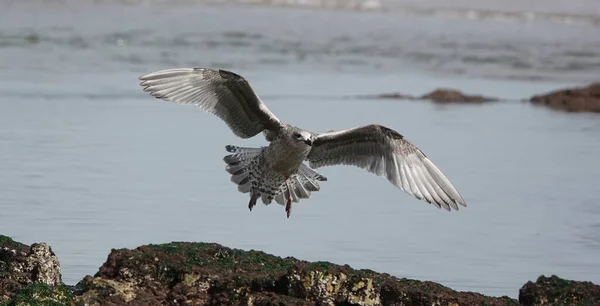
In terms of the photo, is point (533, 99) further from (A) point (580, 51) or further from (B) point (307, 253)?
(B) point (307, 253)

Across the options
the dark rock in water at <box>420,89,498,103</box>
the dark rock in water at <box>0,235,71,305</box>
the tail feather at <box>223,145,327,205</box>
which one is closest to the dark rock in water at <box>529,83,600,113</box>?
the dark rock in water at <box>420,89,498,103</box>

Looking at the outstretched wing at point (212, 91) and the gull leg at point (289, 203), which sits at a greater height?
the outstretched wing at point (212, 91)

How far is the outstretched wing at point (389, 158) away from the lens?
8.70m

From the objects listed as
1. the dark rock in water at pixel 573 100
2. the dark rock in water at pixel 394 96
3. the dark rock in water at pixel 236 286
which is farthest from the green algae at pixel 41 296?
the dark rock in water at pixel 573 100

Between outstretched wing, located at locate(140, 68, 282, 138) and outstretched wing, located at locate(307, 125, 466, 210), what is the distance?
19.3 inches

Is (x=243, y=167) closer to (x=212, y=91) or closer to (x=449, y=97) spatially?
(x=212, y=91)

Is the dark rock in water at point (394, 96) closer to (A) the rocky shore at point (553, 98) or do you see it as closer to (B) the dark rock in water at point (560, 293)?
(A) the rocky shore at point (553, 98)

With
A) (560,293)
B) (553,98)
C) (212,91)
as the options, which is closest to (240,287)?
(560,293)

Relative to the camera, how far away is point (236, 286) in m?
6.48

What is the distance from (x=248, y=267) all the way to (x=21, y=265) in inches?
50.3

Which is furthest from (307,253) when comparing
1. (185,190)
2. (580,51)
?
(580,51)

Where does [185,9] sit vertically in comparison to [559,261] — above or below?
above

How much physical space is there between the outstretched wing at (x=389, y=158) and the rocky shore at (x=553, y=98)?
8141 millimetres

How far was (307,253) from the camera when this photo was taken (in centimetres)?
869
